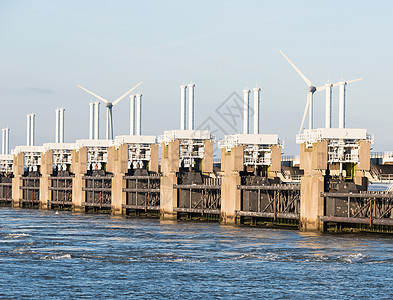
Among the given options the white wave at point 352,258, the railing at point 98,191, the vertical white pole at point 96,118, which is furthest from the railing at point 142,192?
the white wave at point 352,258

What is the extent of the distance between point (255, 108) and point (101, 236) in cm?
3829

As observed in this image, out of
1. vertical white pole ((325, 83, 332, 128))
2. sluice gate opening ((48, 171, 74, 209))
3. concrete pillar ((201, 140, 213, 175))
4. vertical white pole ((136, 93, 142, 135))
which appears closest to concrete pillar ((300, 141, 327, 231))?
vertical white pole ((325, 83, 332, 128))

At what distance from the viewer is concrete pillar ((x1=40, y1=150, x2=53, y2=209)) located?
541 feet

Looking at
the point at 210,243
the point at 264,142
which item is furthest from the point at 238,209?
the point at 210,243

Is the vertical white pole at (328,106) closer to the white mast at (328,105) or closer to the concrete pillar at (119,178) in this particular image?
the white mast at (328,105)

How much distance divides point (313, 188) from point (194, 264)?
109 feet

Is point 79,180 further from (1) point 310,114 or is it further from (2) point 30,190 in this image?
(1) point 310,114

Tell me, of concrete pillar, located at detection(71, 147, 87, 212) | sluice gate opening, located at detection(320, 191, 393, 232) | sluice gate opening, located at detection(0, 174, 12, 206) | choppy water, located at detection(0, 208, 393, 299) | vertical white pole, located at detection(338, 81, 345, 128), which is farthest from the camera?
sluice gate opening, located at detection(0, 174, 12, 206)

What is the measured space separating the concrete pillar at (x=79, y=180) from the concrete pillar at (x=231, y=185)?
44304mm

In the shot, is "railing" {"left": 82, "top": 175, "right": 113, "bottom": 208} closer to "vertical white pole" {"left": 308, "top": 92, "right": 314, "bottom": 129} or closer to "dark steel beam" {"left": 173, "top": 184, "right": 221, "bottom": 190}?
"dark steel beam" {"left": 173, "top": 184, "right": 221, "bottom": 190}

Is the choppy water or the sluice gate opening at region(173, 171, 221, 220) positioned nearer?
the choppy water

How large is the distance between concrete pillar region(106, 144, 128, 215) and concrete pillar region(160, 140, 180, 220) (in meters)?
14.7

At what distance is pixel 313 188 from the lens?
9250 centimetres

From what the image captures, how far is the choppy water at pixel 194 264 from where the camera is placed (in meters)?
51.2
